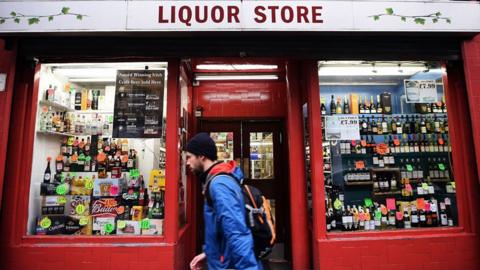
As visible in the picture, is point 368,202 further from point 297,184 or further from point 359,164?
point 297,184

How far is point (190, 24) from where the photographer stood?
147 inches

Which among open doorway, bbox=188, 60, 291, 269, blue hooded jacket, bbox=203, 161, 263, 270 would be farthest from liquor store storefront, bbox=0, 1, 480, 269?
blue hooded jacket, bbox=203, 161, 263, 270

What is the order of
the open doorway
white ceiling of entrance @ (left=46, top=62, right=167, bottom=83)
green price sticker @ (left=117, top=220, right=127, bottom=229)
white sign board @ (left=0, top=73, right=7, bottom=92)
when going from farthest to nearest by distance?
the open doorway < white ceiling of entrance @ (left=46, top=62, right=167, bottom=83) < green price sticker @ (left=117, top=220, right=127, bottom=229) < white sign board @ (left=0, top=73, right=7, bottom=92)

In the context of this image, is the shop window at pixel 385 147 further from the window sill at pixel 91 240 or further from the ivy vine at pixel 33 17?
the ivy vine at pixel 33 17

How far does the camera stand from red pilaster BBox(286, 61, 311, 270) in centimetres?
441

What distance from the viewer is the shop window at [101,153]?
4070 mm

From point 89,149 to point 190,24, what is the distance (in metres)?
2.36

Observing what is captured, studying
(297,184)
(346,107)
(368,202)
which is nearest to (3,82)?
(297,184)

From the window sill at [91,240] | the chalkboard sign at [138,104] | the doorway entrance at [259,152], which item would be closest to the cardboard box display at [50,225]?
the window sill at [91,240]

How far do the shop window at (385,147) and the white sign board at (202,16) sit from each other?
0.79 meters

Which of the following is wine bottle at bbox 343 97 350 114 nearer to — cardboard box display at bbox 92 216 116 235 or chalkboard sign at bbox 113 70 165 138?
chalkboard sign at bbox 113 70 165 138

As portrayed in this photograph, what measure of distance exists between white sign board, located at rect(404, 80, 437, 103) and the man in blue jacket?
3.71m

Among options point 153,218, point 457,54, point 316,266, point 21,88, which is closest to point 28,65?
point 21,88

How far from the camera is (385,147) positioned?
466 cm
